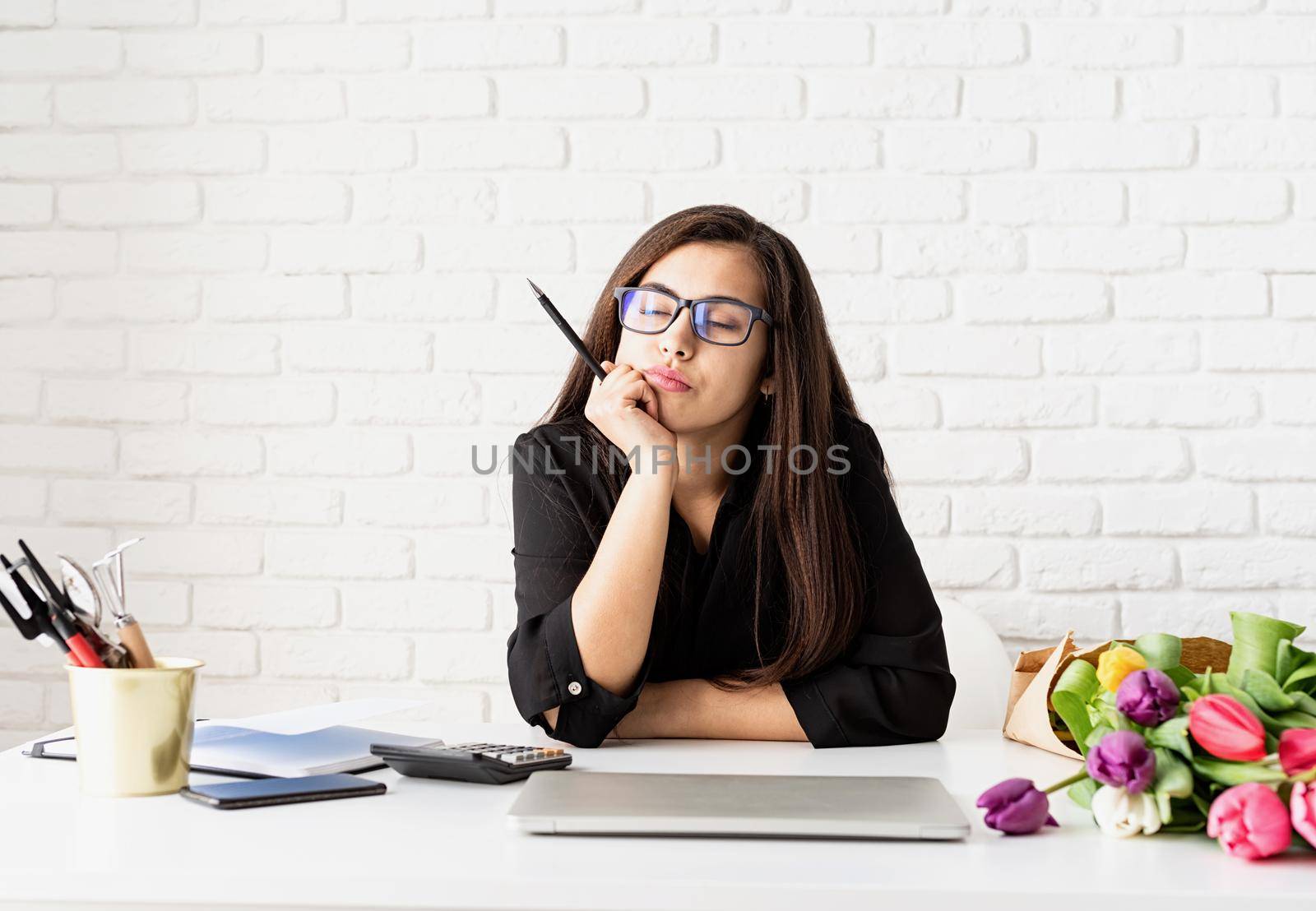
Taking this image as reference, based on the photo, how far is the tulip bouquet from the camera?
725 millimetres

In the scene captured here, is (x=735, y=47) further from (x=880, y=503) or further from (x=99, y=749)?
(x=99, y=749)

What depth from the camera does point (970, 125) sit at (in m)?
2.09

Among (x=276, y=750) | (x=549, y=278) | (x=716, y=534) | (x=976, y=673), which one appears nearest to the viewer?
(x=276, y=750)

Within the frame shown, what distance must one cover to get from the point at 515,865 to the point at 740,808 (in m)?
0.17

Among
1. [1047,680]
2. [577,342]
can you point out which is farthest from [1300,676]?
[577,342]

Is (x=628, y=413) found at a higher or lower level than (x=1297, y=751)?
higher

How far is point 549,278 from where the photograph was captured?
2125mm

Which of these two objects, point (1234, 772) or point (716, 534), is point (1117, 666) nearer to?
point (1234, 772)

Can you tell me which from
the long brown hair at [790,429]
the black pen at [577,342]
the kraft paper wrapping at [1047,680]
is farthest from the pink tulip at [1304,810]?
the black pen at [577,342]

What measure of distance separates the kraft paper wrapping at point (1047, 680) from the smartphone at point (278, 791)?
0.64m

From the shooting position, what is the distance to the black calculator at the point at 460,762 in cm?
95

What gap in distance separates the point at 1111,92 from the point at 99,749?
6.32ft

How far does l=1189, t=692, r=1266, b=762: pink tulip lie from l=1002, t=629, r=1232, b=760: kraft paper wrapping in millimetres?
297

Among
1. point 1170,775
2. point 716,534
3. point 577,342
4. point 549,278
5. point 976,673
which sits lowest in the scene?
point 976,673
